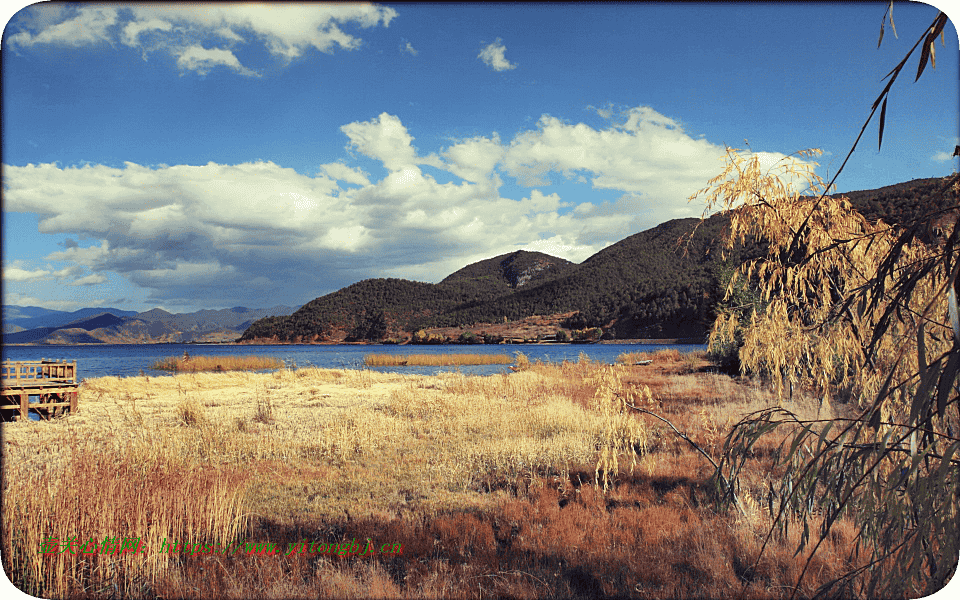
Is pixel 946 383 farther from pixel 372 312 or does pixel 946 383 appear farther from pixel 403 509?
pixel 372 312

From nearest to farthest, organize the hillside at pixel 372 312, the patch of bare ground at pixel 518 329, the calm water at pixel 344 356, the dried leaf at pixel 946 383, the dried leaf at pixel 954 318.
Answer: the dried leaf at pixel 946 383 < the dried leaf at pixel 954 318 < the calm water at pixel 344 356 < the patch of bare ground at pixel 518 329 < the hillside at pixel 372 312

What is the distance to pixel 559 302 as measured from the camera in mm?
84562

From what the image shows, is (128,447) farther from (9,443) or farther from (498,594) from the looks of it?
(498,594)

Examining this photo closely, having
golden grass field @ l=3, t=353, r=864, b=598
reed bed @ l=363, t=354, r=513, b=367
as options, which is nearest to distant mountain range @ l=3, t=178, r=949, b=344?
reed bed @ l=363, t=354, r=513, b=367

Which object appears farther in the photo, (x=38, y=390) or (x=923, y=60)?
(x=38, y=390)

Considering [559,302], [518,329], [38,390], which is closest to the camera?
[38,390]

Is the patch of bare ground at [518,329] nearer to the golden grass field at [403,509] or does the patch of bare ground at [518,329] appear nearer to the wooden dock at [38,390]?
the wooden dock at [38,390]

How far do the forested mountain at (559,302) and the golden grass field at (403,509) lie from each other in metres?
8.76

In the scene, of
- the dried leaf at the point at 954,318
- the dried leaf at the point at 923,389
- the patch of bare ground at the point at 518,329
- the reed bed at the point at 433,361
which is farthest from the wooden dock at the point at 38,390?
the patch of bare ground at the point at 518,329

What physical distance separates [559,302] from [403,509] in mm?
80389

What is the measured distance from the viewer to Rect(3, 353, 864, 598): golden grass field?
3695 millimetres

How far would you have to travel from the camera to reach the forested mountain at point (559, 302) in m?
41.0

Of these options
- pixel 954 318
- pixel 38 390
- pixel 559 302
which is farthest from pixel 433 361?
pixel 559 302

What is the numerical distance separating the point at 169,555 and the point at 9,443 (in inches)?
260
